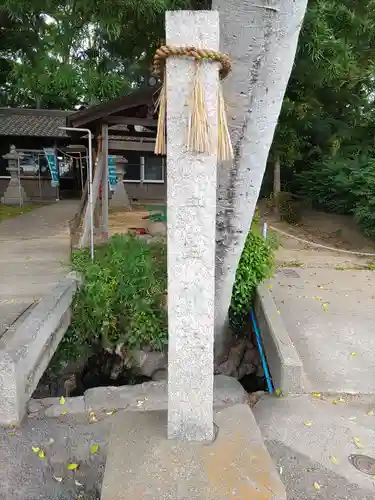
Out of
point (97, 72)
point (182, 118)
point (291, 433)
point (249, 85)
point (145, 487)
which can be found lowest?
point (291, 433)

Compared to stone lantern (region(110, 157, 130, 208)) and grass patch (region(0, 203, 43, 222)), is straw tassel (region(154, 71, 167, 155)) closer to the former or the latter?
grass patch (region(0, 203, 43, 222))

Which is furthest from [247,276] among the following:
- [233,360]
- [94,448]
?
[94,448]

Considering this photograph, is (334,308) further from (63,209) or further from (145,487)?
(63,209)

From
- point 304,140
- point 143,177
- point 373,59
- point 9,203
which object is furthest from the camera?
point 143,177

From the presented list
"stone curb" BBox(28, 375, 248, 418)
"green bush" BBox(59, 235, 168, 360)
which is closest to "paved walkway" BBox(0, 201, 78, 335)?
"green bush" BBox(59, 235, 168, 360)

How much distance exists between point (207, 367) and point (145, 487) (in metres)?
0.65

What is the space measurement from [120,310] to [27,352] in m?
1.91

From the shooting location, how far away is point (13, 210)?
53.9ft

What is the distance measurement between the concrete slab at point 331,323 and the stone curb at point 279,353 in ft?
0.76

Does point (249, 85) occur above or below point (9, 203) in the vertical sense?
above

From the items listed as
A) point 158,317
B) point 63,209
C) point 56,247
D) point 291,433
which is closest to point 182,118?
point 291,433

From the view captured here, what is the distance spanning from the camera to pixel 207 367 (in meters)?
2.33

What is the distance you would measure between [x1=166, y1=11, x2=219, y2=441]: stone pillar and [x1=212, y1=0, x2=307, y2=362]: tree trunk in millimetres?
1615

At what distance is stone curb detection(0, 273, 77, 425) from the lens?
314 centimetres
